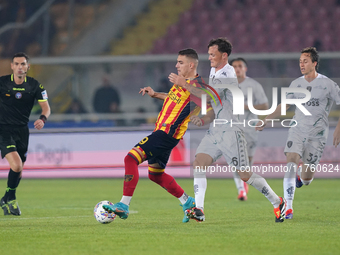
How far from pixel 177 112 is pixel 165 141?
1.18 feet

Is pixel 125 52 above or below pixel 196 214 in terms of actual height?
above

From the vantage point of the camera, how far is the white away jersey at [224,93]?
6.39 meters

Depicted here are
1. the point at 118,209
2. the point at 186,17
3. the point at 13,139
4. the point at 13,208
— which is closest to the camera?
the point at 118,209

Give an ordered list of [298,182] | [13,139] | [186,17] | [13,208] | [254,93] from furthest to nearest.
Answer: [186,17]
[254,93]
[13,139]
[298,182]
[13,208]

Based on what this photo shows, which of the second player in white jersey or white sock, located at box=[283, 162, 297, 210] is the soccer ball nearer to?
the second player in white jersey

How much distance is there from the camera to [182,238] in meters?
5.42

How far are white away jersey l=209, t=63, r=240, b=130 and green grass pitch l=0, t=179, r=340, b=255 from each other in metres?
1.22

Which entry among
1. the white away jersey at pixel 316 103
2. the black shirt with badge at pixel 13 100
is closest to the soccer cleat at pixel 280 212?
the white away jersey at pixel 316 103

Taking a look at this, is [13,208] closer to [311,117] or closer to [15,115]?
[15,115]

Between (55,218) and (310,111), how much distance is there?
3.48 meters

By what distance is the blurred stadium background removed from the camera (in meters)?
13.4

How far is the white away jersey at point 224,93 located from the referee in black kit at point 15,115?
2619 mm

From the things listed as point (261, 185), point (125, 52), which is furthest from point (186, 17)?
point (261, 185)

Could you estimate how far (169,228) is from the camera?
6.16 m
